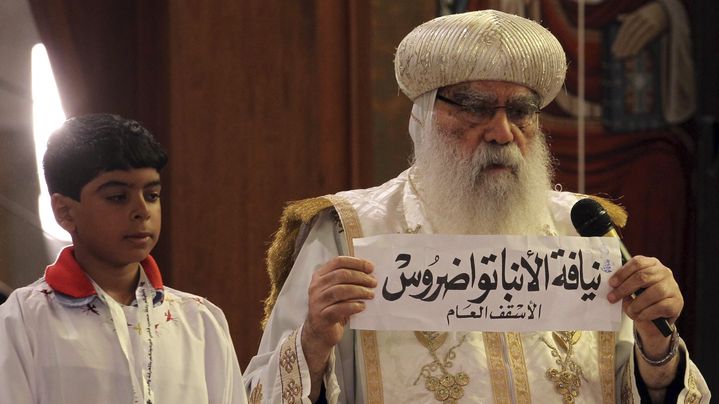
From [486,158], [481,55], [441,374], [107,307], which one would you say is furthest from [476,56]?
[107,307]

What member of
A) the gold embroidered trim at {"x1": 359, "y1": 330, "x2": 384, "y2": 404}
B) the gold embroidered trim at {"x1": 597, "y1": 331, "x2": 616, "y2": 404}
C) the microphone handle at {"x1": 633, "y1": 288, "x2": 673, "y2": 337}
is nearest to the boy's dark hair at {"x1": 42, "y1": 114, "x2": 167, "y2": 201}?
the gold embroidered trim at {"x1": 359, "y1": 330, "x2": 384, "y2": 404}

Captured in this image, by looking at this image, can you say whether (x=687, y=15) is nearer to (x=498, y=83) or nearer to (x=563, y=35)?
(x=563, y=35)

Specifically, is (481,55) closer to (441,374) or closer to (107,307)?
(441,374)

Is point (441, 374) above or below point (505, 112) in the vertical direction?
below

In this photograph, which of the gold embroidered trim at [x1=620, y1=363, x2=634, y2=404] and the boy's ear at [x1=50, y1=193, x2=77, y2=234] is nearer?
the boy's ear at [x1=50, y1=193, x2=77, y2=234]

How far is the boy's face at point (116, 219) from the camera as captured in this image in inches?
103

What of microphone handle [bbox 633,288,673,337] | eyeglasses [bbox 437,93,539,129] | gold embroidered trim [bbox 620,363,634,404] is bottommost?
gold embroidered trim [bbox 620,363,634,404]

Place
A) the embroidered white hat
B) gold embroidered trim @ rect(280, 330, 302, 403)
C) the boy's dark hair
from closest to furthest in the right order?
the boy's dark hair < gold embroidered trim @ rect(280, 330, 302, 403) < the embroidered white hat

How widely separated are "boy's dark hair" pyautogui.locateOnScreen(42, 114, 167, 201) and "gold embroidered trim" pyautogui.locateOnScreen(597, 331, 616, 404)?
1.31 m

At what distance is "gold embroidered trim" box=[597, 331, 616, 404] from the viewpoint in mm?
3220

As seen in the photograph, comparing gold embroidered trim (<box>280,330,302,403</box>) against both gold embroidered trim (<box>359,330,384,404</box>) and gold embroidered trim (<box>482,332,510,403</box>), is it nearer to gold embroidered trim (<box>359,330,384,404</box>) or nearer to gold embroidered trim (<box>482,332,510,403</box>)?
gold embroidered trim (<box>359,330,384,404</box>)

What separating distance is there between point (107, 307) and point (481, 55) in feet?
4.01

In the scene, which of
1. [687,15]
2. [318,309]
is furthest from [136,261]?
[687,15]

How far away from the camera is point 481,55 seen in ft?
10.6
